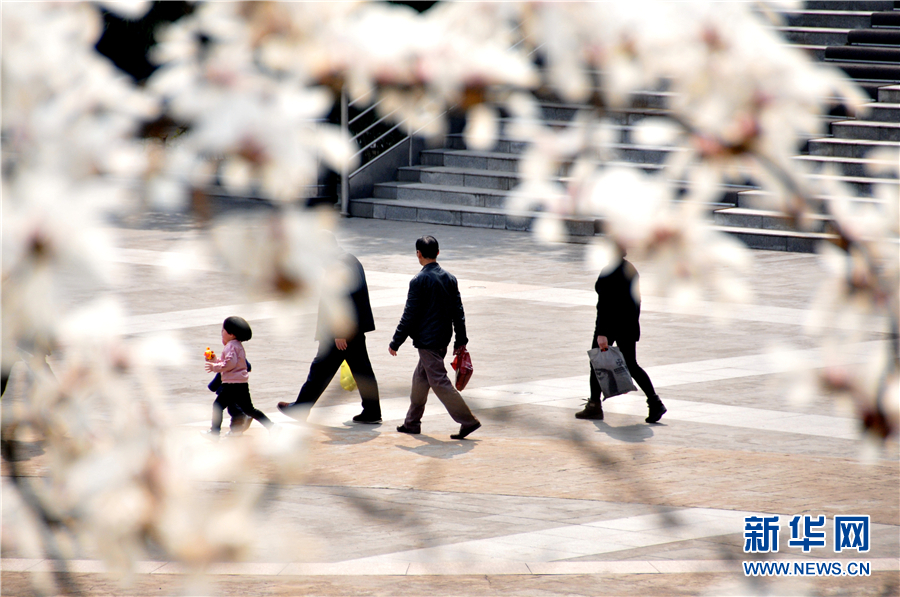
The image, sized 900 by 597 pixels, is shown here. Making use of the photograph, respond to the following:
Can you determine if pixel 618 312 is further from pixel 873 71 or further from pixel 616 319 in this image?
pixel 873 71

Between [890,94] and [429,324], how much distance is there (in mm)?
18506

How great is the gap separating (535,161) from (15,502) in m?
0.88

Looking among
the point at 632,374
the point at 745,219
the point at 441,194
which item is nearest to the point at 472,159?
the point at 441,194

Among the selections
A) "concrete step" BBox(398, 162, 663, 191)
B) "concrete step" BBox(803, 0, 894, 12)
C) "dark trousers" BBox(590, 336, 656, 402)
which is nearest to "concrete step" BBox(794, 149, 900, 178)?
"concrete step" BBox(803, 0, 894, 12)

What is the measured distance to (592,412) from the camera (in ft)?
34.7

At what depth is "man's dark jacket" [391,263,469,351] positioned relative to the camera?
10289 mm

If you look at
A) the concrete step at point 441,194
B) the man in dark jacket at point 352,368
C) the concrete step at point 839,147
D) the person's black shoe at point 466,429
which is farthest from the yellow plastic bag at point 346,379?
the concrete step at point 839,147

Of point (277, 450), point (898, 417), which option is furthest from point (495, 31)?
point (898, 417)

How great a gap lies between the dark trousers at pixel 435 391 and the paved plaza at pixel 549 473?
0.75 feet

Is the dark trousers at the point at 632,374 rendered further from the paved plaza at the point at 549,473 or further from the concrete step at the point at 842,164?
the concrete step at the point at 842,164

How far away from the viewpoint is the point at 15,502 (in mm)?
1616

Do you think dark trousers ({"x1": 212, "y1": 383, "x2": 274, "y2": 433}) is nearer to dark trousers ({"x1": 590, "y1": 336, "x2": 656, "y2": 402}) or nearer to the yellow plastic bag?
the yellow plastic bag

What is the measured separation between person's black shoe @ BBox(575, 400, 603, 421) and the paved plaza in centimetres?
10

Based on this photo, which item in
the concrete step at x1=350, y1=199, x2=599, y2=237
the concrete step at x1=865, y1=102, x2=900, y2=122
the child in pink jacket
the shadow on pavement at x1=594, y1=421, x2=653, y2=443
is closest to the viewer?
the child in pink jacket
